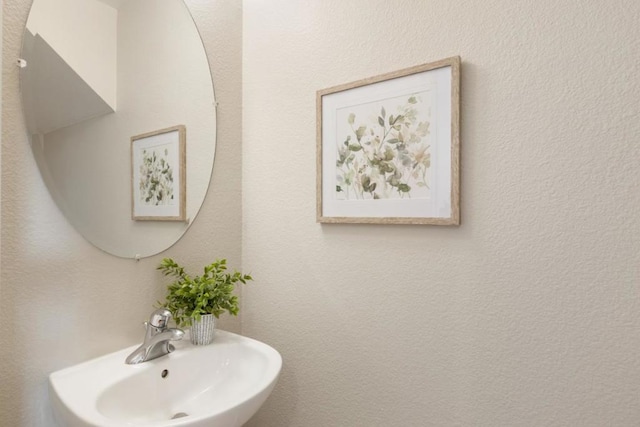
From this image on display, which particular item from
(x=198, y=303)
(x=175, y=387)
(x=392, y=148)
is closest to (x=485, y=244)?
(x=392, y=148)

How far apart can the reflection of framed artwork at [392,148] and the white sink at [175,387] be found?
Result: 522mm

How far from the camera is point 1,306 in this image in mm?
927

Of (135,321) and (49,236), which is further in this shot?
(135,321)

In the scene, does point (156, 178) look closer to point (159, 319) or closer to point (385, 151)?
point (159, 319)

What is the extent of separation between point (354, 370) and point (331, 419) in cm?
21

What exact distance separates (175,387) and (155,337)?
17 centimetres

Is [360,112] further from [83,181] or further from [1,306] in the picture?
[1,306]

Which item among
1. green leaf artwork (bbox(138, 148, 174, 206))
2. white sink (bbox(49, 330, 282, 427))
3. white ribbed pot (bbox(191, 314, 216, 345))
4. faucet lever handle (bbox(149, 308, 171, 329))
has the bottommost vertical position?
white sink (bbox(49, 330, 282, 427))

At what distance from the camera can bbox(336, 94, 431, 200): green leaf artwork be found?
1.11m

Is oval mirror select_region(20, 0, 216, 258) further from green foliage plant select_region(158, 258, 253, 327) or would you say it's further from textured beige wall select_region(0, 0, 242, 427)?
green foliage plant select_region(158, 258, 253, 327)

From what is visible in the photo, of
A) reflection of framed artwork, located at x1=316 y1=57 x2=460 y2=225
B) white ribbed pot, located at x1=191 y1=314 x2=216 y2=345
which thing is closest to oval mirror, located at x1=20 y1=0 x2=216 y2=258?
white ribbed pot, located at x1=191 y1=314 x2=216 y2=345

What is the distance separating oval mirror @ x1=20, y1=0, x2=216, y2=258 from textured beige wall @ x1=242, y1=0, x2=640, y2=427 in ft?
1.03

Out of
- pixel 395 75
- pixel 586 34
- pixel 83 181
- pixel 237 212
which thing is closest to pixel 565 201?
pixel 586 34

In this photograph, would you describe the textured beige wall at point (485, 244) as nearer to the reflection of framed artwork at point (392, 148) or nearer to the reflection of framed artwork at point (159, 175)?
the reflection of framed artwork at point (392, 148)
